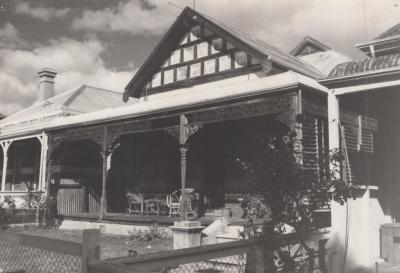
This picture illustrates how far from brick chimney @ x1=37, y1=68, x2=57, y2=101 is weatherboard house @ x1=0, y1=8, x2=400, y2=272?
3.06 meters

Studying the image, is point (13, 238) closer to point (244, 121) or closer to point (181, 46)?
point (244, 121)

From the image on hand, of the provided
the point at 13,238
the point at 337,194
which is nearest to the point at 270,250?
the point at 337,194

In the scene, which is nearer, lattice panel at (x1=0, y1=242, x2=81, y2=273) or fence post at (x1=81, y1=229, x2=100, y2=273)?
fence post at (x1=81, y1=229, x2=100, y2=273)

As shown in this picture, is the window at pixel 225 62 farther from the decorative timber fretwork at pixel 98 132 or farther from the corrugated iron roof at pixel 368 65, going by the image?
the corrugated iron roof at pixel 368 65

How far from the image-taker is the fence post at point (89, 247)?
339 centimetres

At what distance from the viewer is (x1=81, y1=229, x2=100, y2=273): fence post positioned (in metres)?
3.39

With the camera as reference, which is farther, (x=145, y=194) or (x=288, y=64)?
(x=145, y=194)

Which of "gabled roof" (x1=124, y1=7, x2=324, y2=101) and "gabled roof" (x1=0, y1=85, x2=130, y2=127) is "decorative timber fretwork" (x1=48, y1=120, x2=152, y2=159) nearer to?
"gabled roof" (x1=124, y1=7, x2=324, y2=101)

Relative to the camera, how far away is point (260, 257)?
4.49 meters

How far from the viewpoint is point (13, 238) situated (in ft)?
15.4

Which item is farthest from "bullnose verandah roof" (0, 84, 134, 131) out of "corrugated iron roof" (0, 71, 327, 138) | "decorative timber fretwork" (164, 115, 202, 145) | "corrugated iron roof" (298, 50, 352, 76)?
"corrugated iron roof" (298, 50, 352, 76)

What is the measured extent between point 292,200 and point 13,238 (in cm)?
297

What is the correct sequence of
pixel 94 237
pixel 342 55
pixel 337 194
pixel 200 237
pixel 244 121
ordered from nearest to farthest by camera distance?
pixel 94 237 < pixel 337 194 < pixel 200 237 < pixel 244 121 < pixel 342 55

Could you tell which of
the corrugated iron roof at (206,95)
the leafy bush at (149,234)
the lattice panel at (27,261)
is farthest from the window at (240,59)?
the lattice panel at (27,261)
